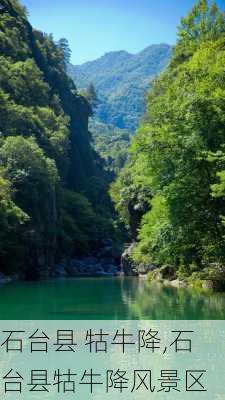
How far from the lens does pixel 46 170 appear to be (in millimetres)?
64312

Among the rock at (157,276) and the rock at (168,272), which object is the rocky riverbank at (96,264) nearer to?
the rock at (157,276)

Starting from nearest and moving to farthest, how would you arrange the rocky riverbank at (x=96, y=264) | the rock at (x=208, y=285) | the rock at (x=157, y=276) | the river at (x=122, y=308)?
1. the river at (x=122, y=308)
2. the rock at (x=208, y=285)
3. the rock at (x=157, y=276)
4. the rocky riverbank at (x=96, y=264)

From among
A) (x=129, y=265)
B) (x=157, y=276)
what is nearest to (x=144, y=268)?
(x=129, y=265)

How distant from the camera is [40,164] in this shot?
2473 inches

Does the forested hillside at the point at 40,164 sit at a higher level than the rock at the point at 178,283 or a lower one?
higher

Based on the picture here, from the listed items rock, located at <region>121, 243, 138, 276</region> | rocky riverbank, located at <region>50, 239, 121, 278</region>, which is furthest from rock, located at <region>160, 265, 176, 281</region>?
rocky riverbank, located at <region>50, 239, 121, 278</region>

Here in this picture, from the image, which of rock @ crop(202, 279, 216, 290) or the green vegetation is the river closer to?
rock @ crop(202, 279, 216, 290)

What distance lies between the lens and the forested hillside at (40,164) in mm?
59188

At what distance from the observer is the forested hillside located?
5919 centimetres

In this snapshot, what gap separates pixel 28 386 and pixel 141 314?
1016cm

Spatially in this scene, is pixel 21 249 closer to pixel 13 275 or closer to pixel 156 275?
pixel 13 275

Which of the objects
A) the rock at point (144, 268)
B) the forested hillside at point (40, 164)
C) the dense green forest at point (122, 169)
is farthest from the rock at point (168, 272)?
the forested hillside at point (40, 164)

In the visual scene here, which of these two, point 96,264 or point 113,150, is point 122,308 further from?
point 113,150

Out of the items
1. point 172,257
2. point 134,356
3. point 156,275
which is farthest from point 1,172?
point 134,356
